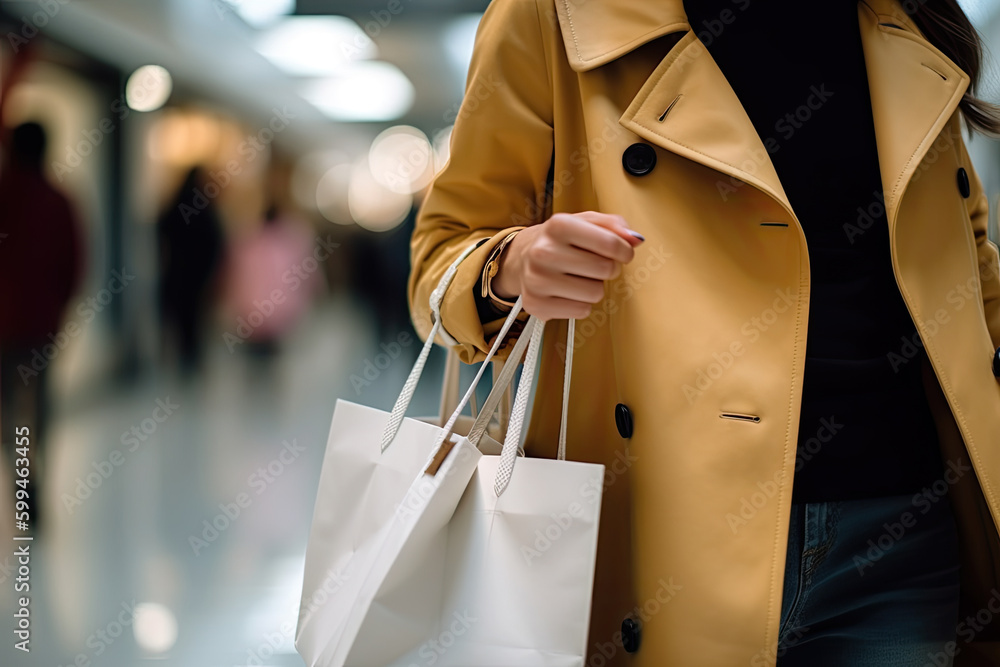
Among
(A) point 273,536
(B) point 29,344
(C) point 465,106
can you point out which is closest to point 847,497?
(C) point 465,106

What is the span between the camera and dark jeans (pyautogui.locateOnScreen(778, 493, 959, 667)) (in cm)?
74

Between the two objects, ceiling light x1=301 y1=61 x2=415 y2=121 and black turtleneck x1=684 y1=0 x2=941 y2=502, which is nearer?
black turtleneck x1=684 y1=0 x2=941 y2=502

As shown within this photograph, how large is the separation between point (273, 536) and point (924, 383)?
239cm

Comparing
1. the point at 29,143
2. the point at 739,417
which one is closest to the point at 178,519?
the point at 29,143

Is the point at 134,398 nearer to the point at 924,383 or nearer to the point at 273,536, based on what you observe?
the point at 273,536

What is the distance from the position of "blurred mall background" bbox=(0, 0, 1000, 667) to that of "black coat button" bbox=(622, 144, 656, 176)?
78 centimetres

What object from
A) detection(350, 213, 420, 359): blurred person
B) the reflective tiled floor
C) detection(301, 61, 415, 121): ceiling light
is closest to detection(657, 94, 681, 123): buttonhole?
the reflective tiled floor

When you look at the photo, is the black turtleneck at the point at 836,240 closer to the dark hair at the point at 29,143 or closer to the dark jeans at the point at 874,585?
the dark jeans at the point at 874,585

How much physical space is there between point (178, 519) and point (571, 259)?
8.61 feet

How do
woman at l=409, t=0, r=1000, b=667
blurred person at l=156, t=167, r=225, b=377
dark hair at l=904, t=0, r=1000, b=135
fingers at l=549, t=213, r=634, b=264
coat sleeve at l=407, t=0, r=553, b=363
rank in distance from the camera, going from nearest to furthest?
fingers at l=549, t=213, r=634, b=264
woman at l=409, t=0, r=1000, b=667
coat sleeve at l=407, t=0, r=553, b=363
dark hair at l=904, t=0, r=1000, b=135
blurred person at l=156, t=167, r=225, b=377

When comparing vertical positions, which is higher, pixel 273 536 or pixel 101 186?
pixel 101 186

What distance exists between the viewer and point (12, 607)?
1.85m

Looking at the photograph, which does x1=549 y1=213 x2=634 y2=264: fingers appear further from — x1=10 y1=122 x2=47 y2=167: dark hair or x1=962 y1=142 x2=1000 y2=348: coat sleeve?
x1=10 y1=122 x2=47 y2=167: dark hair

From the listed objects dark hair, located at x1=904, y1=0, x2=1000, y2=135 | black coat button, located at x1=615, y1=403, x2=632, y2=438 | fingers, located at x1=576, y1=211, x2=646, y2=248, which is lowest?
black coat button, located at x1=615, y1=403, x2=632, y2=438
